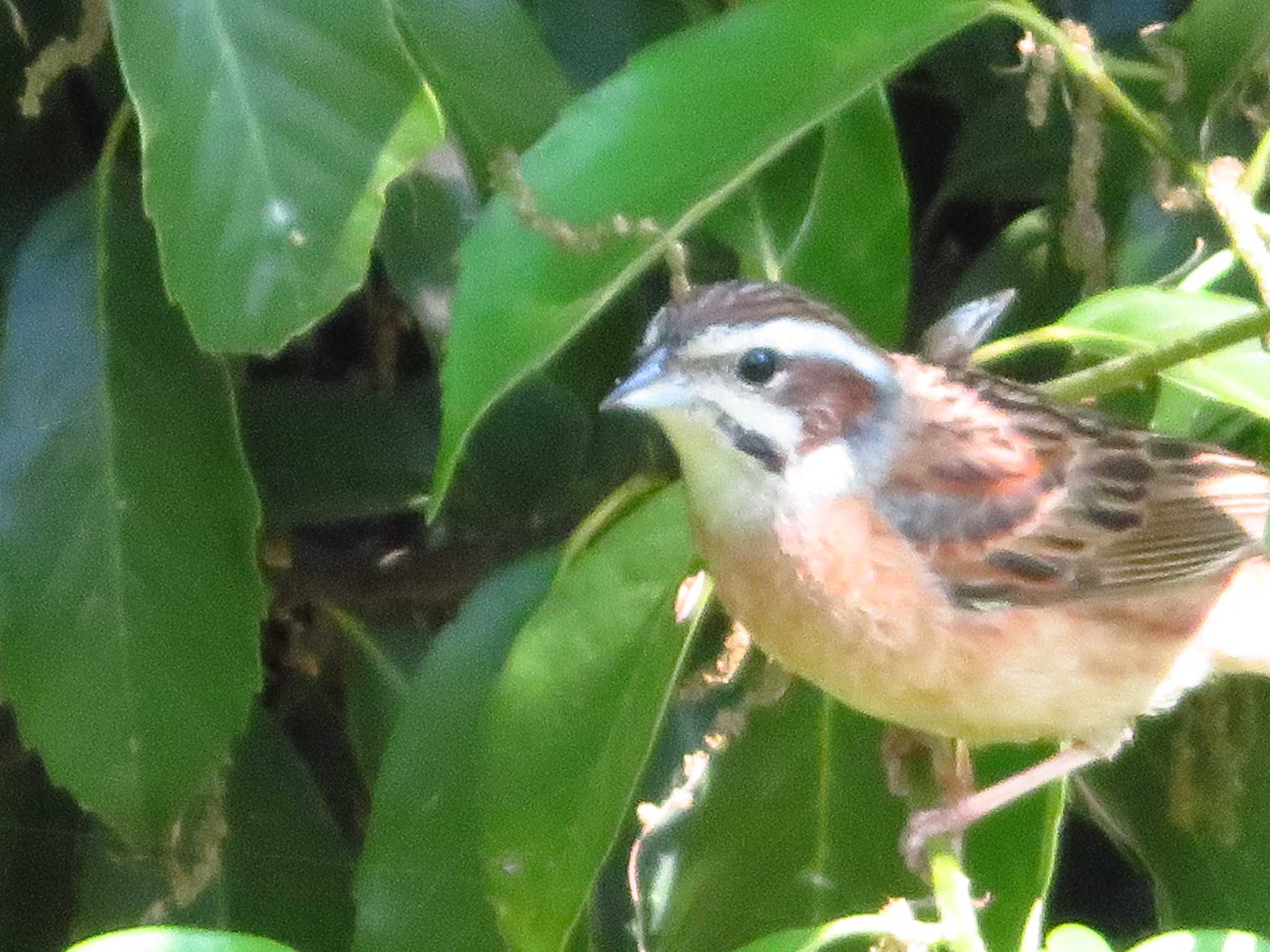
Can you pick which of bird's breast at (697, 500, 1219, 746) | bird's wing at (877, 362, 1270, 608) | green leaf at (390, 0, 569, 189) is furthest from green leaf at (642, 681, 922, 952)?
green leaf at (390, 0, 569, 189)

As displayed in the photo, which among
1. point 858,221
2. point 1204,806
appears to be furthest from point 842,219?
point 1204,806

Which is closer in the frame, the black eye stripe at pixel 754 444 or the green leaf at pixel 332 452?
the black eye stripe at pixel 754 444

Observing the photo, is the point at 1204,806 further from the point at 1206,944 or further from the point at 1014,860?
the point at 1206,944

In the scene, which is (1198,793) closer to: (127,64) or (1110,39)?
(1110,39)

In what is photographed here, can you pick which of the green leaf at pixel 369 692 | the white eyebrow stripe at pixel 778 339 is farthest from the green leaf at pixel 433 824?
the white eyebrow stripe at pixel 778 339

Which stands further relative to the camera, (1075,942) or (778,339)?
(778,339)

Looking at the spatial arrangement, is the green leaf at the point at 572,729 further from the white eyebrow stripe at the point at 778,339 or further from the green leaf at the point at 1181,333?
the green leaf at the point at 1181,333

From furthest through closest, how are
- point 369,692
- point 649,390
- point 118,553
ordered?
point 369,692 < point 118,553 < point 649,390
